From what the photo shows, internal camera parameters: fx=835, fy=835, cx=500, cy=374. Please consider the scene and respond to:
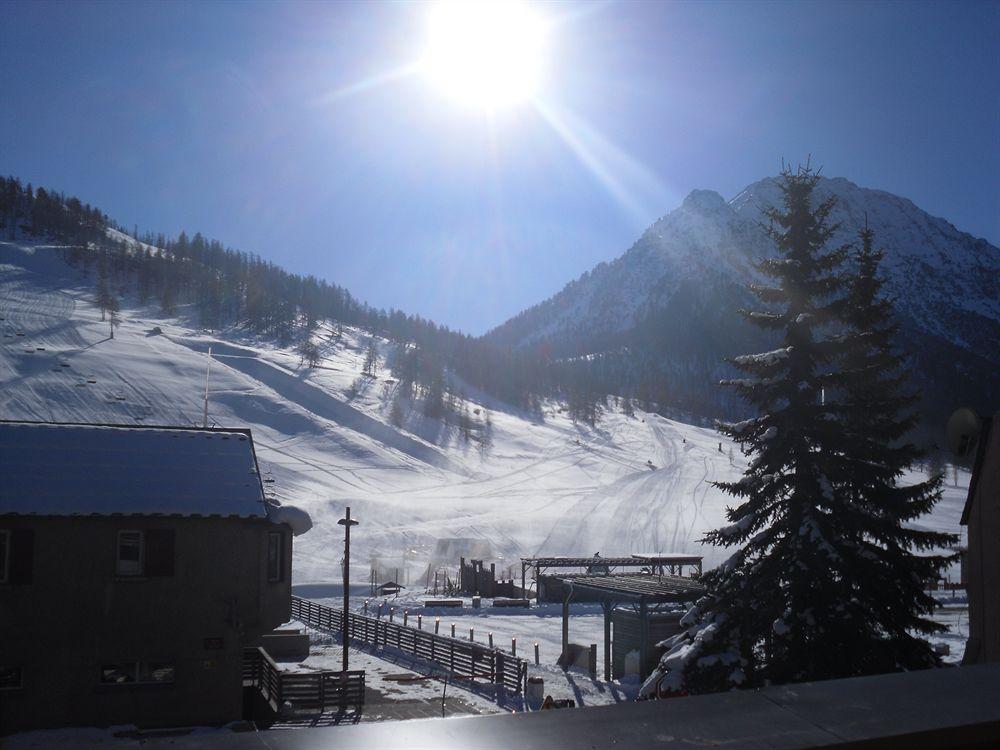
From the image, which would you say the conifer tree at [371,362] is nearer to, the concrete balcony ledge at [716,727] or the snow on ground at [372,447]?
the snow on ground at [372,447]

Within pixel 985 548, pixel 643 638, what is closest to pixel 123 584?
pixel 643 638

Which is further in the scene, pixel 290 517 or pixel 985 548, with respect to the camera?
pixel 290 517

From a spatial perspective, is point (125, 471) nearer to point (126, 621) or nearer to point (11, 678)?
point (126, 621)

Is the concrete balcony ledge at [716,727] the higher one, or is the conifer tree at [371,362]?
the conifer tree at [371,362]

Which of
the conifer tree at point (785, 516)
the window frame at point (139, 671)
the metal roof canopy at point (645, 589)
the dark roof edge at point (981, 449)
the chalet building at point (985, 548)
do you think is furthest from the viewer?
the metal roof canopy at point (645, 589)

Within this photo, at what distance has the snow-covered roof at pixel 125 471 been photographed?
760 inches

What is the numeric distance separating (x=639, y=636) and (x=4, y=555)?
1869cm

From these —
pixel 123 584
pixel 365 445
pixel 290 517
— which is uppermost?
pixel 365 445

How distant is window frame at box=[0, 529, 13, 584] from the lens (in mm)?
18281

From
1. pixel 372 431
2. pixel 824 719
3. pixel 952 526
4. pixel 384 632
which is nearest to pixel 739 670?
pixel 824 719

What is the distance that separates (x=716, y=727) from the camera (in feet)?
8.21

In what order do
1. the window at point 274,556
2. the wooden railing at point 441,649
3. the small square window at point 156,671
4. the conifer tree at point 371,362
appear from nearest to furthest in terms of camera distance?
the small square window at point 156,671 < the window at point 274,556 < the wooden railing at point 441,649 < the conifer tree at point 371,362

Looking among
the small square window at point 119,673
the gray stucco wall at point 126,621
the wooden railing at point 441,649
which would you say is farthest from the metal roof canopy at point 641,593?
the small square window at point 119,673

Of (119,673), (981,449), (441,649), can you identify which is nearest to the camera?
(981,449)
